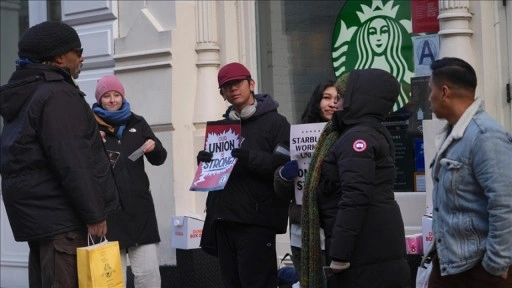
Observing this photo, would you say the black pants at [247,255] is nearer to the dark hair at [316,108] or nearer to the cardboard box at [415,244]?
the dark hair at [316,108]

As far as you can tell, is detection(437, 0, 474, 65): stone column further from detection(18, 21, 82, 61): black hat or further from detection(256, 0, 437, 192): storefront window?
detection(18, 21, 82, 61): black hat

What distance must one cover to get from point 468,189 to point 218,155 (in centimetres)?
270

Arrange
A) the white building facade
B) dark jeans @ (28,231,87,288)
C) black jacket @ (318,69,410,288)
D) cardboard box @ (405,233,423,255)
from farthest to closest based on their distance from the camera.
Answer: the white building facade
cardboard box @ (405,233,423,255)
dark jeans @ (28,231,87,288)
black jacket @ (318,69,410,288)

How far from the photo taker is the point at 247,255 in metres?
6.82

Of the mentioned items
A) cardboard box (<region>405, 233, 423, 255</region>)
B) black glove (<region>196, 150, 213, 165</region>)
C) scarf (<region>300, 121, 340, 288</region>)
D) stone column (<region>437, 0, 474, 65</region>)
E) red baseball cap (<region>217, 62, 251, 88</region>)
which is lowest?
cardboard box (<region>405, 233, 423, 255</region>)

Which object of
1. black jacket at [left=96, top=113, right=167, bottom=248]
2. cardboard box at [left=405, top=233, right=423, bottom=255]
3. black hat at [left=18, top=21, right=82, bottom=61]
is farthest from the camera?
cardboard box at [left=405, top=233, right=423, bottom=255]

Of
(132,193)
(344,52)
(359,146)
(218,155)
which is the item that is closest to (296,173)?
(218,155)

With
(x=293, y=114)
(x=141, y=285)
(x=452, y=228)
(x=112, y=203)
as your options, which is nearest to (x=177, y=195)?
(x=293, y=114)

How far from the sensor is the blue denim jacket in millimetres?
4535

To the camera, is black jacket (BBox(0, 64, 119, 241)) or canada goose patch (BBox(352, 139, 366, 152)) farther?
black jacket (BBox(0, 64, 119, 241))

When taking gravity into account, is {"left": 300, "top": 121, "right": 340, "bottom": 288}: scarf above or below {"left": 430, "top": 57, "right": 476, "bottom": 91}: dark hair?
below

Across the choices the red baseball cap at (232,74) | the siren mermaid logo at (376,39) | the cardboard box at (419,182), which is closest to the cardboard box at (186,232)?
the siren mermaid logo at (376,39)

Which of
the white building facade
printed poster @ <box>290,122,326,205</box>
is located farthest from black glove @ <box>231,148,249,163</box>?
the white building facade

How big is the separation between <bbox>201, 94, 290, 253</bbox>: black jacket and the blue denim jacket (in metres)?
2.13
